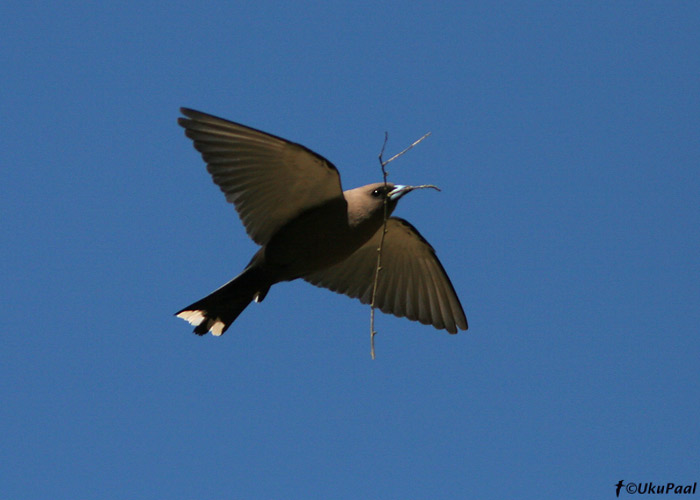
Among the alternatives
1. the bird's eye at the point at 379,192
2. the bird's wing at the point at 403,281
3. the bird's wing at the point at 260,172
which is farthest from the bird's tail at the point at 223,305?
the bird's eye at the point at 379,192

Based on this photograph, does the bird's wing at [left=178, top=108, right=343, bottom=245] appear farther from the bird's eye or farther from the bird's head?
the bird's eye

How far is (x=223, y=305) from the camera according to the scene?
27.4ft

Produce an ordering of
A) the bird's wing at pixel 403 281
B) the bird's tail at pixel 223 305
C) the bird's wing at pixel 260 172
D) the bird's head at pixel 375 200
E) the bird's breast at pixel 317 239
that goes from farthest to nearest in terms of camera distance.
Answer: the bird's wing at pixel 403 281 < the bird's tail at pixel 223 305 < the bird's breast at pixel 317 239 < the bird's head at pixel 375 200 < the bird's wing at pixel 260 172

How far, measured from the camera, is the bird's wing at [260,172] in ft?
24.1

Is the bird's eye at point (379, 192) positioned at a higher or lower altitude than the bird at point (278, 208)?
higher

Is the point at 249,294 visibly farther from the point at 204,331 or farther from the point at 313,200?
the point at 313,200

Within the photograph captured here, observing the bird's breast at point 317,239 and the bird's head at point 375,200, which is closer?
the bird's head at point 375,200

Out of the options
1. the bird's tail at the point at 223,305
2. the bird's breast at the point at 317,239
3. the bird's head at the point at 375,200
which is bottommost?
the bird's tail at the point at 223,305

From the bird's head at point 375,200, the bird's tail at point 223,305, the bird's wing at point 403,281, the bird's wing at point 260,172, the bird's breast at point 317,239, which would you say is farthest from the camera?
the bird's wing at point 403,281

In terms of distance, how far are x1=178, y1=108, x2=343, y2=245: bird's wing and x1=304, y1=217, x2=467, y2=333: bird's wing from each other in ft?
4.35

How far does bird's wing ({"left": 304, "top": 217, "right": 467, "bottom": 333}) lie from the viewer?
917 centimetres

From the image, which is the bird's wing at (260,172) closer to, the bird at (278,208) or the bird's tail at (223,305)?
the bird at (278,208)

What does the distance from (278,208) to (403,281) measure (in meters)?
2.01

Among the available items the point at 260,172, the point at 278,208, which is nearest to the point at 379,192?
the point at 278,208
